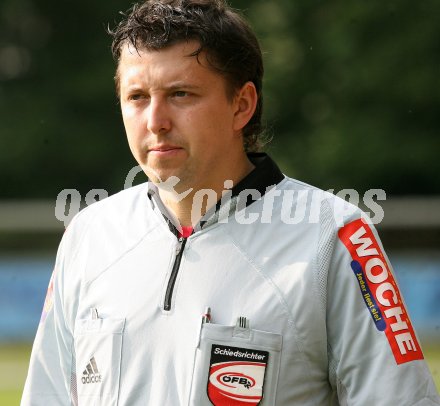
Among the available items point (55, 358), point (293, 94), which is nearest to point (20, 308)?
point (293, 94)

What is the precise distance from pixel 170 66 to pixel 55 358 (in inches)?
32.3

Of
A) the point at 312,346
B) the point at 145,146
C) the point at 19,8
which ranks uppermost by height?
the point at 19,8

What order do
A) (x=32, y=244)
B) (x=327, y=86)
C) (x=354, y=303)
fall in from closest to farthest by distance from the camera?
(x=354, y=303)
(x=32, y=244)
(x=327, y=86)

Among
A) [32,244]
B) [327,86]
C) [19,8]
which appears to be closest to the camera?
[32,244]

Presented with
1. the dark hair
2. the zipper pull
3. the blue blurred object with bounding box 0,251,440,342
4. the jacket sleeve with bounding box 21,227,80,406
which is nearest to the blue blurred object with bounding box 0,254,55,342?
the blue blurred object with bounding box 0,251,440,342

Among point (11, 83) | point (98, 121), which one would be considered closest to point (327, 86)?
point (98, 121)

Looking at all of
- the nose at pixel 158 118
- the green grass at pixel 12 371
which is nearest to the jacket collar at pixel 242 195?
the nose at pixel 158 118

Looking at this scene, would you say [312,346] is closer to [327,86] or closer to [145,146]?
[145,146]

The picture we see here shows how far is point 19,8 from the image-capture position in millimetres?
14734

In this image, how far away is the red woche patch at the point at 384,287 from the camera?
7.84ft

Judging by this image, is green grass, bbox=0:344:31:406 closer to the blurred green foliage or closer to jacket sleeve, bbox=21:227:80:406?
jacket sleeve, bbox=21:227:80:406

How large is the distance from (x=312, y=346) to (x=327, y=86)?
38.0ft

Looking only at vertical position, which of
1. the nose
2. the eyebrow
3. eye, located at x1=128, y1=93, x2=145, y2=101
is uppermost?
the eyebrow

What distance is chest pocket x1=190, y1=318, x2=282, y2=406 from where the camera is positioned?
241cm
